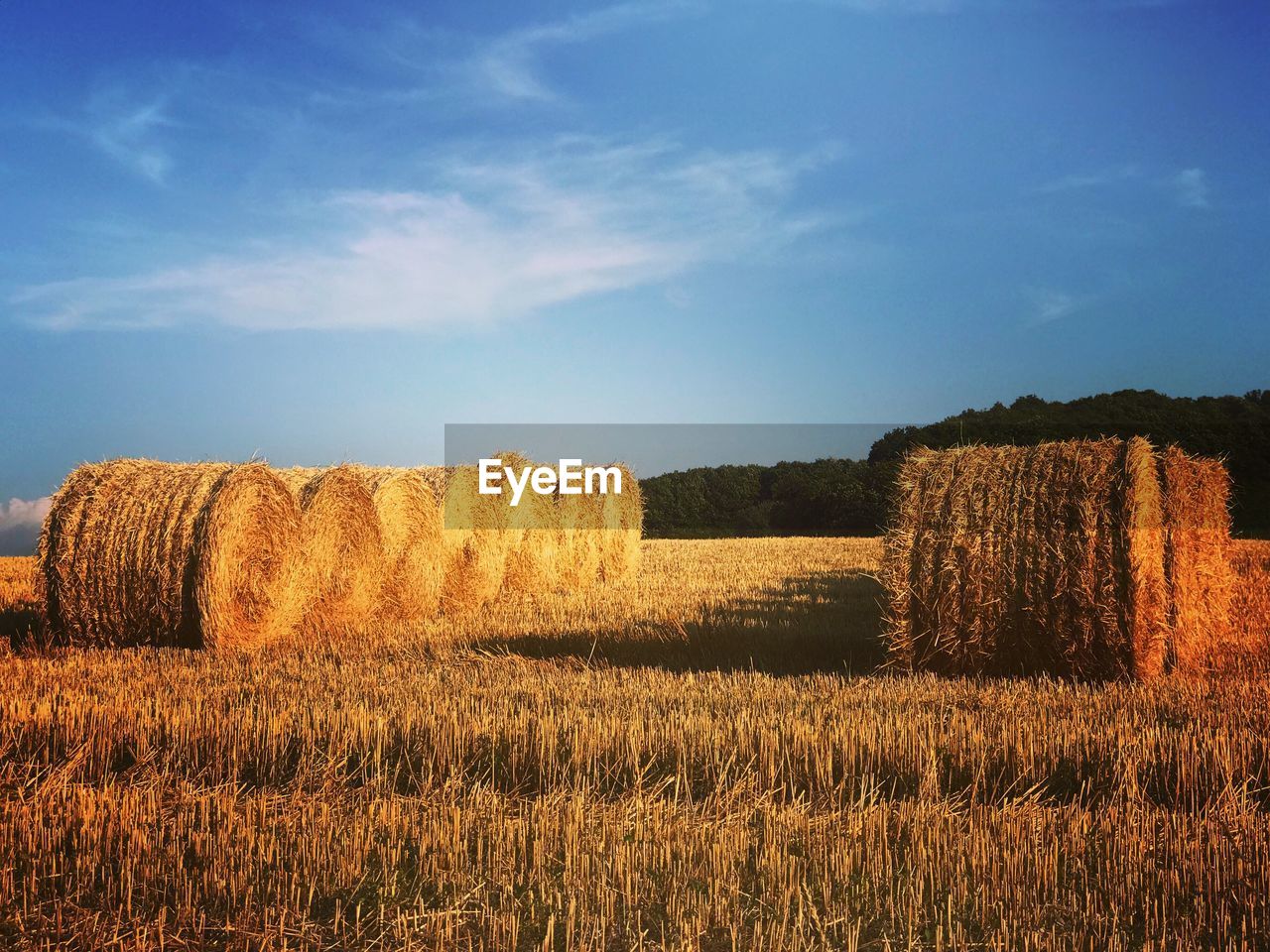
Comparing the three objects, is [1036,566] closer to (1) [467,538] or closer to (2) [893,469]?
(1) [467,538]

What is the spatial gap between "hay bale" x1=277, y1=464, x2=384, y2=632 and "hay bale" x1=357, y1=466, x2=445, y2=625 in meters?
0.22

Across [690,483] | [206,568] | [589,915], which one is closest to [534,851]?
[589,915]

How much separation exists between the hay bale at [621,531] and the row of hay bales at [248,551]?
3712mm

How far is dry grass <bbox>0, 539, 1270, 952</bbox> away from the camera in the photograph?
142 inches

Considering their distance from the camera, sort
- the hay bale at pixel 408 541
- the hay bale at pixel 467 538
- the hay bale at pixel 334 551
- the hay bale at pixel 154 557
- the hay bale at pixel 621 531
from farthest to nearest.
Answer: the hay bale at pixel 621 531 → the hay bale at pixel 467 538 → the hay bale at pixel 408 541 → the hay bale at pixel 334 551 → the hay bale at pixel 154 557

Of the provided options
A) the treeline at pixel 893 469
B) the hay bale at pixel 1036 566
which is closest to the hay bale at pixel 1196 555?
the hay bale at pixel 1036 566

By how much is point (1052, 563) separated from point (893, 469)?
3153cm

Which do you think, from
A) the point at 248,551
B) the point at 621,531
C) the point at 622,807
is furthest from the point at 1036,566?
the point at 621,531

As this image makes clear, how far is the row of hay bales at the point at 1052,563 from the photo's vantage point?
25.0 feet

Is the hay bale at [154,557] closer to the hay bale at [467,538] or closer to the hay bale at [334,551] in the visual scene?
the hay bale at [334,551]

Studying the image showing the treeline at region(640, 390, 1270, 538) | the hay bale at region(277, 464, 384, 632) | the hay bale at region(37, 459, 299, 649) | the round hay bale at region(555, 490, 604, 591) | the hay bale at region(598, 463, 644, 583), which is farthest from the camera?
the treeline at region(640, 390, 1270, 538)

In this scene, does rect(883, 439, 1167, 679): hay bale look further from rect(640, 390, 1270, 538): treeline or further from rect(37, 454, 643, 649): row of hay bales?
rect(640, 390, 1270, 538): treeline

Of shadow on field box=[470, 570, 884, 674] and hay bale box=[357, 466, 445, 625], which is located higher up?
hay bale box=[357, 466, 445, 625]

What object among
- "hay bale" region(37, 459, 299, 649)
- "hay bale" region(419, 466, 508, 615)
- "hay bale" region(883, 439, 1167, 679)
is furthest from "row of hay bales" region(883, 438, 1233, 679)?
"hay bale" region(419, 466, 508, 615)
